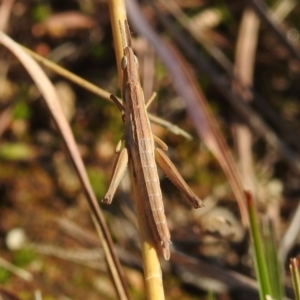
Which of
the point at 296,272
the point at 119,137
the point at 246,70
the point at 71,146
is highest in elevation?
the point at 246,70

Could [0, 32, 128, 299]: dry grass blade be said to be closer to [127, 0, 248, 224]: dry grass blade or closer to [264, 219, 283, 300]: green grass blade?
[264, 219, 283, 300]: green grass blade

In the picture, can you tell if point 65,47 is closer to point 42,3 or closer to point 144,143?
point 42,3

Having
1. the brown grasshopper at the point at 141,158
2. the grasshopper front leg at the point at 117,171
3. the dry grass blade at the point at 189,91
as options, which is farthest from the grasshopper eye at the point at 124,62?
the dry grass blade at the point at 189,91

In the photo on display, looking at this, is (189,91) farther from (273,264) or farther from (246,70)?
(273,264)

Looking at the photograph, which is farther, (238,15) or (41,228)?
(238,15)

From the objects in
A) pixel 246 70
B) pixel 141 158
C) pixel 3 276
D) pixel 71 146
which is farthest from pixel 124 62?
pixel 246 70

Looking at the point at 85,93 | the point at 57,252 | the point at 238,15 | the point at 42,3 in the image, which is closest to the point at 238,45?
the point at 238,15

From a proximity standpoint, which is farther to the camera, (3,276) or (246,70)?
(246,70)
